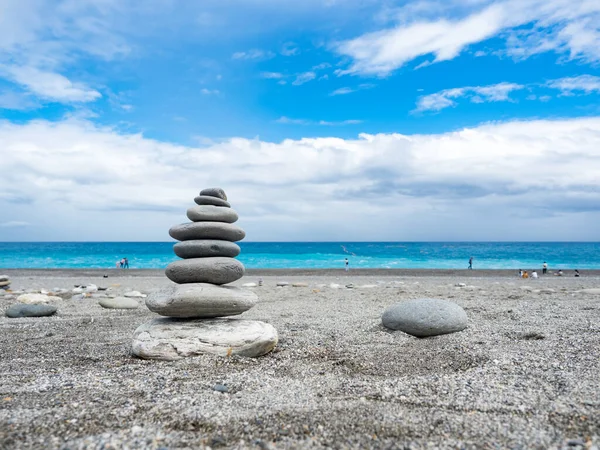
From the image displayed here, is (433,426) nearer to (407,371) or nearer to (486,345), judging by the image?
(407,371)

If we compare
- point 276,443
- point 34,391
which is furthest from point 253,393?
point 34,391

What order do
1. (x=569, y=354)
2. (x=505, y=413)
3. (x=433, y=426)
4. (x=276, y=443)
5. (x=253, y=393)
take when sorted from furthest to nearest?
(x=569, y=354)
(x=253, y=393)
(x=505, y=413)
(x=433, y=426)
(x=276, y=443)

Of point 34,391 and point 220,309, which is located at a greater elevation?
point 220,309

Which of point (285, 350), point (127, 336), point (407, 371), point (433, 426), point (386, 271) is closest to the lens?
point (433, 426)

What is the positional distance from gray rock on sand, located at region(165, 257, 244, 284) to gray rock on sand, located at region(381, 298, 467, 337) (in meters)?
3.41

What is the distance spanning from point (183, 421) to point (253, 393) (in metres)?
1.10

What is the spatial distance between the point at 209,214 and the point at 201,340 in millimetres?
2463

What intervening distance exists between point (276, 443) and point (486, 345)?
16.4 ft

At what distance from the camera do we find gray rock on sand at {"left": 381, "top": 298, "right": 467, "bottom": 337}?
835 cm

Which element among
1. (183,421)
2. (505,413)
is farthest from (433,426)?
(183,421)

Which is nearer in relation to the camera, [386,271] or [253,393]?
[253,393]

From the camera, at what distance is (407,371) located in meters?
6.16

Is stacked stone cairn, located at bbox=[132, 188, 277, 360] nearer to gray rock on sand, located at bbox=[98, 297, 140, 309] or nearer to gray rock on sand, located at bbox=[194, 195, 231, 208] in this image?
gray rock on sand, located at bbox=[194, 195, 231, 208]

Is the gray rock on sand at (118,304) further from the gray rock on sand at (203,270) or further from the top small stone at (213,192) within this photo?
the top small stone at (213,192)
